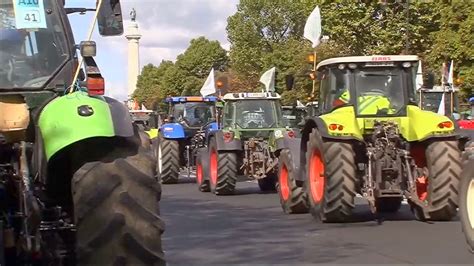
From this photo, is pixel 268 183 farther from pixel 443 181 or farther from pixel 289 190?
pixel 443 181

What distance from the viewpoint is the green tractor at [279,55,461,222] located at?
35.0 feet

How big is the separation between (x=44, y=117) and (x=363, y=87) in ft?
24.5

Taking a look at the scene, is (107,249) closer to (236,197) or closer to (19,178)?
(19,178)

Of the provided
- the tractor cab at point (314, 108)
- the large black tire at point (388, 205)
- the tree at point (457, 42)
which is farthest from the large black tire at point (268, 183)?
the tree at point (457, 42)

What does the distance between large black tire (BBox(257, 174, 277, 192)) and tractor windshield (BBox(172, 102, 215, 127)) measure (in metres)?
4.08

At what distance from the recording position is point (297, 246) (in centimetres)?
929

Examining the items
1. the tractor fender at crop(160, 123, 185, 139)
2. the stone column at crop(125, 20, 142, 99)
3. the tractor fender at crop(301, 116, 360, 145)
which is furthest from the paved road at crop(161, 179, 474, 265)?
the stone column at crop(125, 20, 142, 99)

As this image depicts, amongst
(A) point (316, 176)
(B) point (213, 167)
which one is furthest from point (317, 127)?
(B) point (213, 167)

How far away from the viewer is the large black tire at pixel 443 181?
10539mm

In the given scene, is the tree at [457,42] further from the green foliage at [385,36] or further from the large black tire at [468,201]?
the large black tire at [468,201]

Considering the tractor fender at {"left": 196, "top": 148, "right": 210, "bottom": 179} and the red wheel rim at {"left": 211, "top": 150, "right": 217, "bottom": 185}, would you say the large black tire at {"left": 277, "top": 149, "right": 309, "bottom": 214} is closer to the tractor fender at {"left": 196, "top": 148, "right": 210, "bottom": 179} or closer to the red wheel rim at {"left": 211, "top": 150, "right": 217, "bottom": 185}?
the red wheel rim at {"left": 211, "top": 150, "right": 217, "bottom": 185}

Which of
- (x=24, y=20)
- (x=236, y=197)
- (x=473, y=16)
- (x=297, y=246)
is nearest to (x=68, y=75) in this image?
(x=24, y=20)

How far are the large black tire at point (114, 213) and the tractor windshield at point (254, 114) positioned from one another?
12304 mm

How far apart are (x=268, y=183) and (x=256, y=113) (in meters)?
1.44
